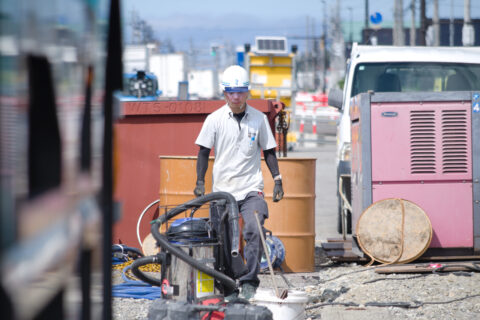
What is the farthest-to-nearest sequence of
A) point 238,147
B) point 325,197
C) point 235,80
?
point 325,197 → point 238,147 → point 235,80

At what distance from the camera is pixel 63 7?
177 cm

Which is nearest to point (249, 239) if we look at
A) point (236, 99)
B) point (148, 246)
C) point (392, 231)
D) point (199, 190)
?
point (199, 190)

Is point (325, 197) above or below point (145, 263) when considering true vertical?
below

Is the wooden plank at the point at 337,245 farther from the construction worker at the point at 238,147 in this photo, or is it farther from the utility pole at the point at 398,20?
the utility pole at the point at 398,20

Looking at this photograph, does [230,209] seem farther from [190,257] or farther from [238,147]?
[238,147]

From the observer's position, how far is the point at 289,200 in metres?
8.39

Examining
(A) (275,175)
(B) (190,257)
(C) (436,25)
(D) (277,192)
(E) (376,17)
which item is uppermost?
(E) (376,17)

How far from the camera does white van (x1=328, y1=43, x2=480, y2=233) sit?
1143cm

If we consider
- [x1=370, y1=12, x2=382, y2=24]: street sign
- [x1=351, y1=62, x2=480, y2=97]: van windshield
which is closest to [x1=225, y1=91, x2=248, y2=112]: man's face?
[x1=351, y1=62, x2=480, y2=97]: van windshield

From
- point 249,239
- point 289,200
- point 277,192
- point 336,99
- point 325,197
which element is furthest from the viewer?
point 325,197

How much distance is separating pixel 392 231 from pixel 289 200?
113cm

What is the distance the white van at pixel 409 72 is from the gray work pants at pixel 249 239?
5120 mm

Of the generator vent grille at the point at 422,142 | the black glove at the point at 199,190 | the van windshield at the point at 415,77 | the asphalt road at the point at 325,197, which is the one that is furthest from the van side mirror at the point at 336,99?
the black glove at the point at 199,190

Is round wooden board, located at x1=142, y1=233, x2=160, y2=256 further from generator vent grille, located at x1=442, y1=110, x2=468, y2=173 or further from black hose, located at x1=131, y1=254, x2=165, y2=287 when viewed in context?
generator vent grille, located at x1=442, y1=110, x2=468, y2=173
